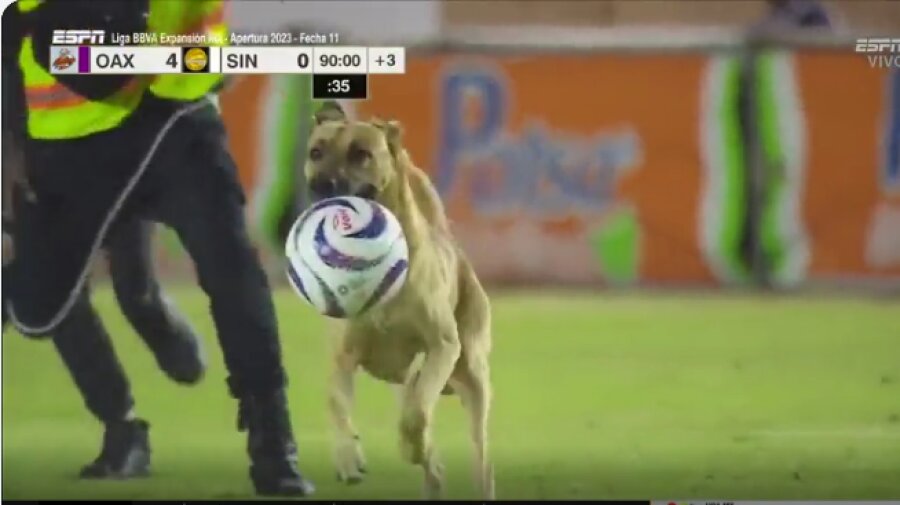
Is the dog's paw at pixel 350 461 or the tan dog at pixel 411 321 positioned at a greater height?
the tan dog at pixel 411 321

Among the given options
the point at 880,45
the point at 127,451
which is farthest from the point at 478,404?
the point at 880,45

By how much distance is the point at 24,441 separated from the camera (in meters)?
1.58

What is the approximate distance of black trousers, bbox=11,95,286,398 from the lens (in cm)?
158

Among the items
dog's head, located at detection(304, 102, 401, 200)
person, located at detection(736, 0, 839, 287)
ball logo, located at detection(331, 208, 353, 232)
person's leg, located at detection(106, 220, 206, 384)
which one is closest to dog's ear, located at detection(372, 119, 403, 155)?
dog's head, located at detection(304, 102, 401, 200)

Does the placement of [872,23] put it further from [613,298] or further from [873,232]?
[613,298]

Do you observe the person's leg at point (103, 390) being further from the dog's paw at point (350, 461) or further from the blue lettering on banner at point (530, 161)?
the blue lettering on banner at point (530, 161)

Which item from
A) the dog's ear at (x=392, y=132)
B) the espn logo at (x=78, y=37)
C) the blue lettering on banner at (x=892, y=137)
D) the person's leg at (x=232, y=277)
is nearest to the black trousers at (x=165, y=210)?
the person's leg at (x=232, y=277)

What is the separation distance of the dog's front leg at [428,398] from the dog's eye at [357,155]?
0.80 ft

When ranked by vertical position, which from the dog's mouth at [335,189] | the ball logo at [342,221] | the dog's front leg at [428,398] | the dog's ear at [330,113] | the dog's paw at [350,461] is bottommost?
the dog's paw at [350,461]

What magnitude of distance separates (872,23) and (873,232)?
287mm

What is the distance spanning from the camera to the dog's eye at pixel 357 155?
5.10 ft

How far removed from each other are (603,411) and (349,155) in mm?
489

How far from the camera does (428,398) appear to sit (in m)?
1.55

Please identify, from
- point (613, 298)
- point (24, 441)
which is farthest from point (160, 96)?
point (613, 298)
